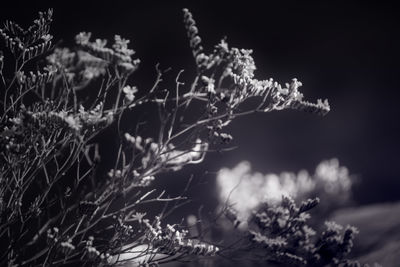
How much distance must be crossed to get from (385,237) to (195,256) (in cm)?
632

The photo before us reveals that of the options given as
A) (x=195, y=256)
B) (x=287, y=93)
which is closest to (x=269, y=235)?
(x=195, y=256)

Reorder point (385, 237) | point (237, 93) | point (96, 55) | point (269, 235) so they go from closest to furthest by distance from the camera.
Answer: point (96, 55)
point (237, 93)
point (269, 235)
point (385, 237)

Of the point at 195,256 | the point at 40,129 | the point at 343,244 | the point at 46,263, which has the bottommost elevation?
the point at 46,263

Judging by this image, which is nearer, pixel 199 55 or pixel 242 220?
pixel 199 55

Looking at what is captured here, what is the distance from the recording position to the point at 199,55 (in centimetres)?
376

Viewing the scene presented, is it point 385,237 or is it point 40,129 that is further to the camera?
point 385,237

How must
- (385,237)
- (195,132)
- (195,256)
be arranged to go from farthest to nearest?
(385,237), (195,256), (195,132)

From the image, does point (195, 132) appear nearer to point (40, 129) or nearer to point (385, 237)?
point (40, 129)

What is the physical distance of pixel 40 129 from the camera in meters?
4.04

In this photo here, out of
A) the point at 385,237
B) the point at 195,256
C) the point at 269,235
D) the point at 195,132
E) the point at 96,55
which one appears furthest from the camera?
the point at 385,237

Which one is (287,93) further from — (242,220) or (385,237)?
(385,237)

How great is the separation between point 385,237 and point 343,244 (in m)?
4.47

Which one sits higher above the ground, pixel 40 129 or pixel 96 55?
pixel 96 55

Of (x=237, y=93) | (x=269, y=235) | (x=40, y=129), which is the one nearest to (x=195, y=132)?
(x=237, y=93)
